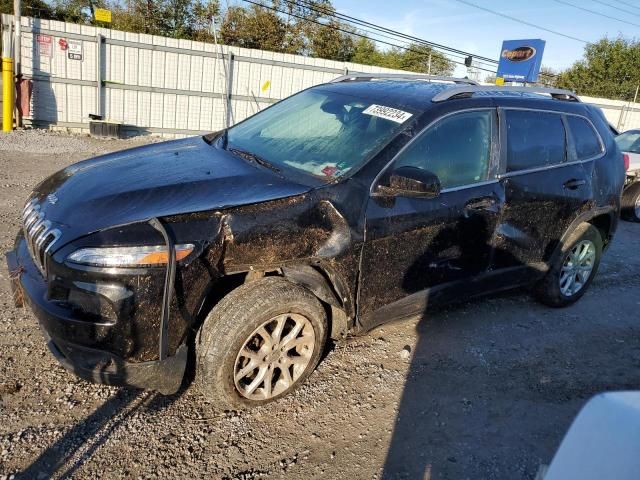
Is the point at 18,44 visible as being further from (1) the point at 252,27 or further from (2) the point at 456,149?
(1) the point at 252,27

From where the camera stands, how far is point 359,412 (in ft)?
9.54

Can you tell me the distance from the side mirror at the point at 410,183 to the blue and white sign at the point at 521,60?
17132mm

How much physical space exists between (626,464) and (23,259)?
294 centimetres

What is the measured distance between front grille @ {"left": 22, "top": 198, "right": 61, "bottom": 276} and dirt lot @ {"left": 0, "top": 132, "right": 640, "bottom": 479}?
0.83 m

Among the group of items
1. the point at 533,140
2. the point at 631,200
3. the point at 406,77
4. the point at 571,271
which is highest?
the point at 406,77

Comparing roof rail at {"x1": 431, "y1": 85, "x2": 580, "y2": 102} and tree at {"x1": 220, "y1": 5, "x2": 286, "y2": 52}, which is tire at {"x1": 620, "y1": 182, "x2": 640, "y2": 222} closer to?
roof rail at {"x1": 431, "y1": 85, "x2": 580, "y2": 102}

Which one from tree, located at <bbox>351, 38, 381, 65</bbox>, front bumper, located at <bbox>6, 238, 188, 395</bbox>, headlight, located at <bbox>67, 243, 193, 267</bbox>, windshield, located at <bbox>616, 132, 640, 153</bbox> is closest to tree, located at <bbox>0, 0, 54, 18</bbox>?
tree, located at <bbox>351, 38, 381, 65</bbox>

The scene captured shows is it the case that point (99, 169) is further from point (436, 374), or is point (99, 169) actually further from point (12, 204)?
point (12, 204)

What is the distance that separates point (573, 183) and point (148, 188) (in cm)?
332

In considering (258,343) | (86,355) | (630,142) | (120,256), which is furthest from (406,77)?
(630,142)

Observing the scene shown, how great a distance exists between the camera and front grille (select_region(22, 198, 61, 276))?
7.86 ft

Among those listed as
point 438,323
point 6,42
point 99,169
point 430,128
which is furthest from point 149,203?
point 6,42

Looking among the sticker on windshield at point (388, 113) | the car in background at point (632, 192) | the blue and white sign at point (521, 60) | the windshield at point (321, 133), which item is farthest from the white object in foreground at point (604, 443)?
the blue and white sign at point (521, 60)

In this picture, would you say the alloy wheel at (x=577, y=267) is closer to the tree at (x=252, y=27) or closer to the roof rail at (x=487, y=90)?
the roof rail at (x=487, y=90)
